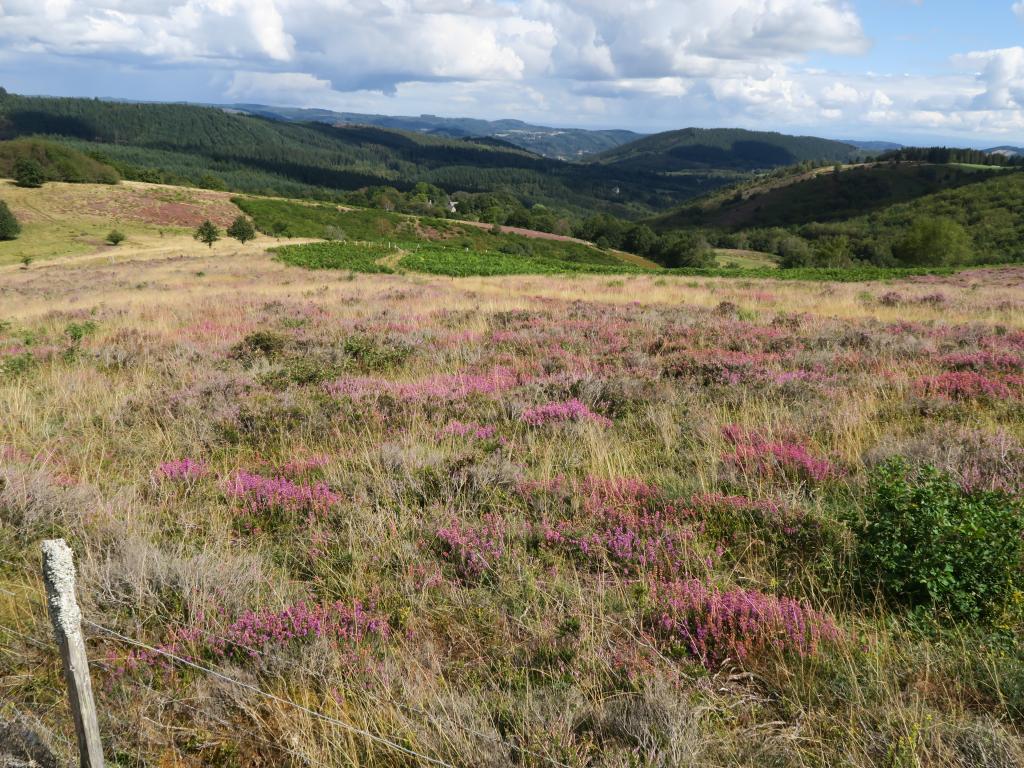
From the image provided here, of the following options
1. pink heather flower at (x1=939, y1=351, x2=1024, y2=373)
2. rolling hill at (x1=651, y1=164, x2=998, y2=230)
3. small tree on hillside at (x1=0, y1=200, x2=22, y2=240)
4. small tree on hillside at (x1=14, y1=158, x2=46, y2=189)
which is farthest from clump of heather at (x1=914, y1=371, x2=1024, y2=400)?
rolling hill at (x1=651, y1=164, x2=998, y2=230)

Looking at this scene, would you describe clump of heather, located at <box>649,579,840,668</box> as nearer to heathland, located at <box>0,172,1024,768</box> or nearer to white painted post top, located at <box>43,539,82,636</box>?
heathland, located at <box>0,172,1024,768</box>

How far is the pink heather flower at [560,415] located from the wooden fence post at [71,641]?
4.50m

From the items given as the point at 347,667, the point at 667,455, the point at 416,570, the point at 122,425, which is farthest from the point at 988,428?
the point at 122,425

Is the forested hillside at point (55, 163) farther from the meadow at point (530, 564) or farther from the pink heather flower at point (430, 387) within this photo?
the meadow at point (530, 564)

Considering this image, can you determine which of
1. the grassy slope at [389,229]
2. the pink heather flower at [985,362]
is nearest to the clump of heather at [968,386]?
the pink heather flower at [985,362]

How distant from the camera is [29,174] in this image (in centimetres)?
8100

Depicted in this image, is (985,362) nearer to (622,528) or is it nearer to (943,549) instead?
(943,549)

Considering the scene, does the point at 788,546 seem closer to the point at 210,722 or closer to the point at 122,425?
the point at 210,722

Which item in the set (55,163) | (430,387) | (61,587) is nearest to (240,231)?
(55,163)

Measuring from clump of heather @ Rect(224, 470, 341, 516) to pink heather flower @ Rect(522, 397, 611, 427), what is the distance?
237cm

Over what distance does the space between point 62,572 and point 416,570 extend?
196cm

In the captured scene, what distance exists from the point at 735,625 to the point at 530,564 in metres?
1.23

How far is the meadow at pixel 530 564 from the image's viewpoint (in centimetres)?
240

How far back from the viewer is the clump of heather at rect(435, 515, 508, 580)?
3.56m
